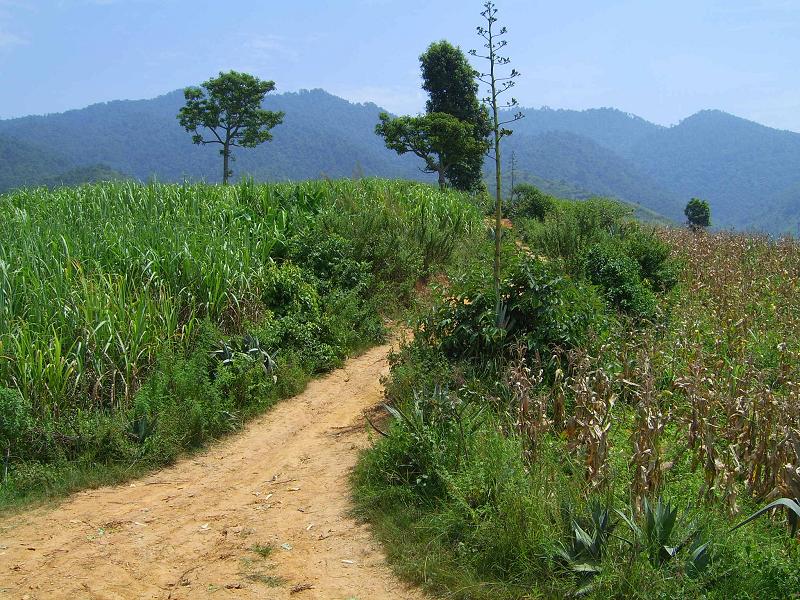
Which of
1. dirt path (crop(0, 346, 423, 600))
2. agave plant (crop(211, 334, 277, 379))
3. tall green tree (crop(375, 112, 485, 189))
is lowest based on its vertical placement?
dirt path (crop(0, 346, 423, 600))

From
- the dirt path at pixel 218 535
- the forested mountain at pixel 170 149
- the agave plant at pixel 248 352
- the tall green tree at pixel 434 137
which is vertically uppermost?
the forested mountain at pixel 170 149

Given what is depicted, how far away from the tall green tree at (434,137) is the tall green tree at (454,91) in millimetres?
1994

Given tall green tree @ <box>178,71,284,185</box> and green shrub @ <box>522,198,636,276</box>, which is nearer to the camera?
green shrub @ <box>522,198,636,276</box>

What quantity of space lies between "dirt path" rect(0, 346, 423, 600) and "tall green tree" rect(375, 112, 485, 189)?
22541mm

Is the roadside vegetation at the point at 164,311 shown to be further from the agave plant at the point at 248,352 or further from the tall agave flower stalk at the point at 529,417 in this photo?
the tall agave flower stalk at the point at 529,417

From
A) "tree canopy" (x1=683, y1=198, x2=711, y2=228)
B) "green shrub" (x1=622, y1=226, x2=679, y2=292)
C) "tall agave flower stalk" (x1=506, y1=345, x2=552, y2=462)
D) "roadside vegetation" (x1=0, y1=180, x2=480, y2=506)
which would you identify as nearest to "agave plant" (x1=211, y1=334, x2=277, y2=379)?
"roadside vegetation" (x1=0, y1=180, x2=480, y2=506)

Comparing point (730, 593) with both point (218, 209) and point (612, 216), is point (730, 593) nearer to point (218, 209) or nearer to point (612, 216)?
point (218, 209)

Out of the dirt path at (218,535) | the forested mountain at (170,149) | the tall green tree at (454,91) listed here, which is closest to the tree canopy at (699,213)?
the tall green tree at (454,91)

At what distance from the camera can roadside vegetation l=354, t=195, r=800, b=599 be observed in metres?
3.22

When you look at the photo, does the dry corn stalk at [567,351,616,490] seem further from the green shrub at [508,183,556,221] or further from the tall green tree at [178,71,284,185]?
the tall green tree at [178,71,284,185]

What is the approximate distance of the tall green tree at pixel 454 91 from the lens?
101 ft

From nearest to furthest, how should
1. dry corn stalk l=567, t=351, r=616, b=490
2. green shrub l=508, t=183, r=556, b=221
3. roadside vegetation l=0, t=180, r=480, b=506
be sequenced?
dry corn stalk l=567, t=351, r=616, b=490
roadside vegetation l=0, t=180, r=480, b=506
green shrub l=508, t=183, r=556, b=221

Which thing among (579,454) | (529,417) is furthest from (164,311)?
(579,454)

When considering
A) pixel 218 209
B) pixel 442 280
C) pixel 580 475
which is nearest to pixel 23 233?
pixel 218 209
